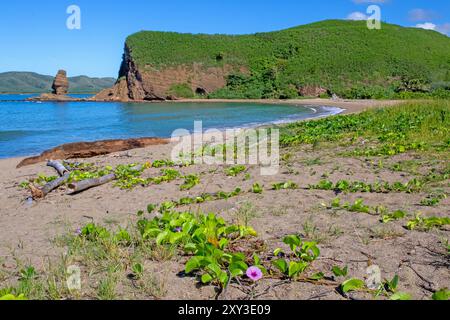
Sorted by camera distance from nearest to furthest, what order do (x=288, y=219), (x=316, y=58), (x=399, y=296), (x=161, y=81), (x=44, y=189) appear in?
(x=399, y=296), (x=288, y=219), (x=44, y=189), (x=161, y=81), (x=316, y=58)

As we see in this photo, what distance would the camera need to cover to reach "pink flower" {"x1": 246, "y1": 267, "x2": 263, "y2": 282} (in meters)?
2.43

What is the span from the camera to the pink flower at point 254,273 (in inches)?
95.8

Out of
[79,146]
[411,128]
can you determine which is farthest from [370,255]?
[79,146]

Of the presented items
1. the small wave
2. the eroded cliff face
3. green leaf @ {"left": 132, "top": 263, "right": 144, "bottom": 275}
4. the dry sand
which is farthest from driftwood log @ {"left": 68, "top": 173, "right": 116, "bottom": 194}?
the eroded cliff face

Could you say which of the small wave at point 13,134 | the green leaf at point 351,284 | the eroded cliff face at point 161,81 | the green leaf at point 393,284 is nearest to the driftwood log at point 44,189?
the green leaf at point 351,284

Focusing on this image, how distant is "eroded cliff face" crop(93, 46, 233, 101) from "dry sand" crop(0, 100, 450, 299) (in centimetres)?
6375

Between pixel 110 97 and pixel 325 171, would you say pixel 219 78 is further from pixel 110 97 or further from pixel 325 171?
pixel 325 171

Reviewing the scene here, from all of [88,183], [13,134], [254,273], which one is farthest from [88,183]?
[13,134]

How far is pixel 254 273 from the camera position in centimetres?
247

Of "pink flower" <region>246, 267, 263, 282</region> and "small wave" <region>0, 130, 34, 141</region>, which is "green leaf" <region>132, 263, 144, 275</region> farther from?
"small wave" <region>0, 130, 34, 141</region>

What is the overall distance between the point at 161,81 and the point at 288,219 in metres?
70.2

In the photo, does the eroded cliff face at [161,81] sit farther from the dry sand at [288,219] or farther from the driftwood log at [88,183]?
the dry sand at [288,219]

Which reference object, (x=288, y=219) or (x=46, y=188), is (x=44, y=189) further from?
(x=288, y=219)
